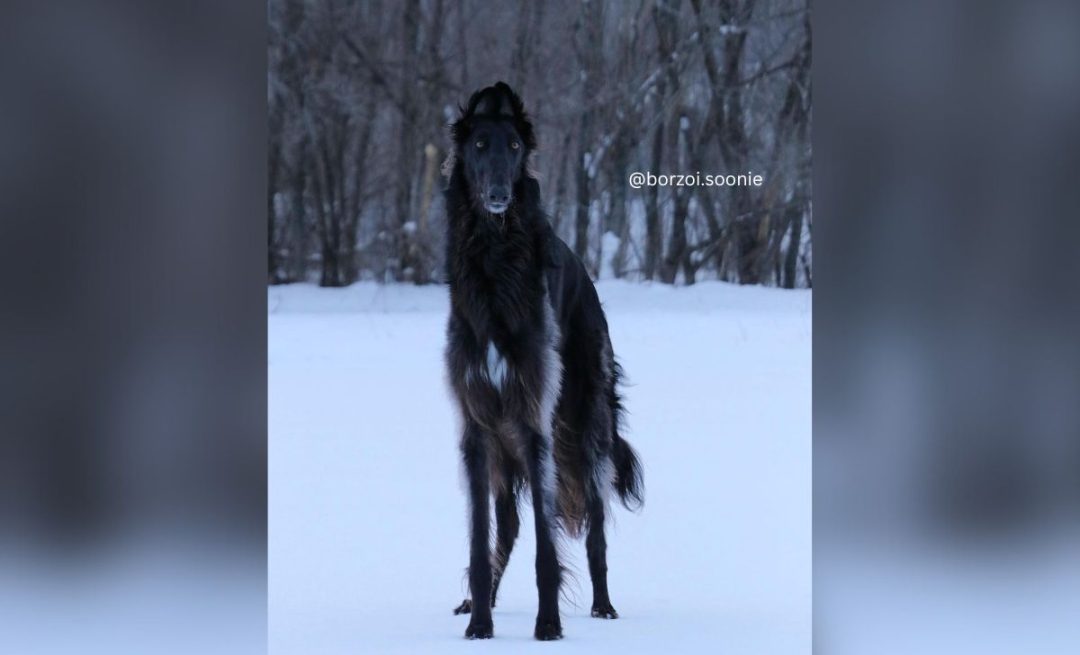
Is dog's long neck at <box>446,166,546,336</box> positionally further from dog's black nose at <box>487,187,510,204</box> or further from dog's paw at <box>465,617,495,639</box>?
dog's paw at <box>465,617,495,639</box>

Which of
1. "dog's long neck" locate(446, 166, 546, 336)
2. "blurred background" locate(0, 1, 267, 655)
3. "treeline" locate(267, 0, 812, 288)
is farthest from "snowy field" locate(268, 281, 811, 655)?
"blurred background" locate(0, 1, 267, 655)

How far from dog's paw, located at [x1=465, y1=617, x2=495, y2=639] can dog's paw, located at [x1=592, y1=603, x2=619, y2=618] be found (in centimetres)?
38

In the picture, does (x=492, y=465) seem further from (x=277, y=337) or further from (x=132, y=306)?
(x=132, y=306)

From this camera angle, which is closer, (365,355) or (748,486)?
(748,486)

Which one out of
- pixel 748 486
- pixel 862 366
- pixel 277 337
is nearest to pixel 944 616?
pixel 862 366

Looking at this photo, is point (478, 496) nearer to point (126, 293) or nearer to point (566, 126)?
point (566, 126)

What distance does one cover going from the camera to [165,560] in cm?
252

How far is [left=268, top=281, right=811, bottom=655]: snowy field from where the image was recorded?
3.06 meters

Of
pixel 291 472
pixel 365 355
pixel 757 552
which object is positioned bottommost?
pixel 757 552

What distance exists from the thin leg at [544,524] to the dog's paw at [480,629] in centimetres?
14

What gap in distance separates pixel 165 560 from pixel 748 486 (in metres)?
1.66

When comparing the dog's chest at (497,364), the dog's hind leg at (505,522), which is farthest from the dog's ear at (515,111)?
the dog's hind leg at (505,522)

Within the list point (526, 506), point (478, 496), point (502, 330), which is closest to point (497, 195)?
point (502, 330)

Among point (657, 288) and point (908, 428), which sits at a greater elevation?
point (657, 288)
